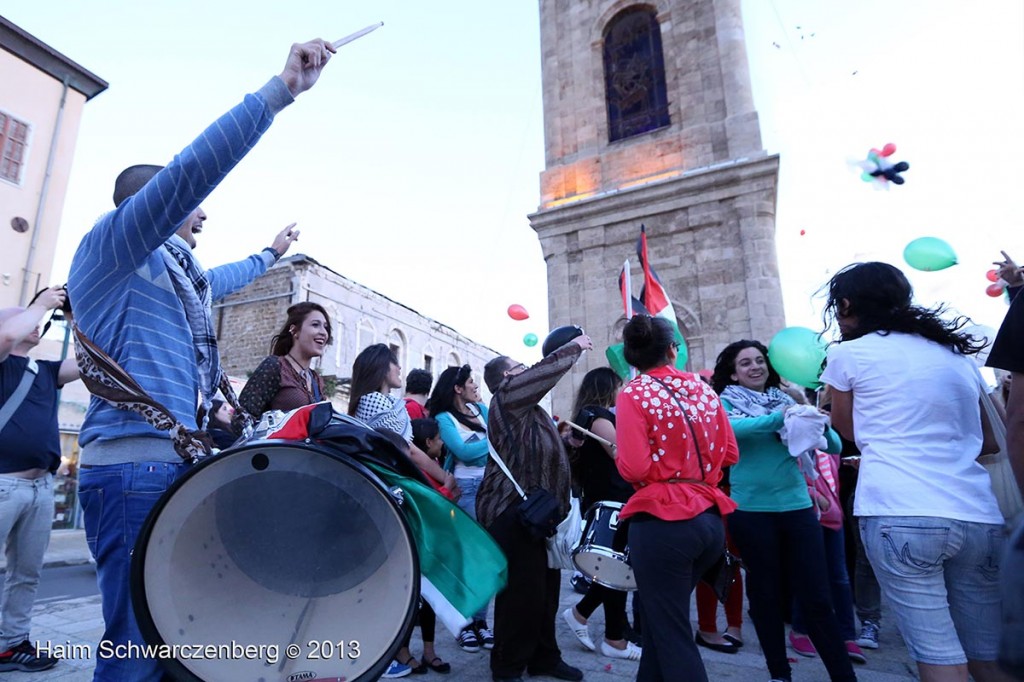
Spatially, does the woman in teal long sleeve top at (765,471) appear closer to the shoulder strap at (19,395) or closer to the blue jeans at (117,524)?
the blue jeans at (117,524)

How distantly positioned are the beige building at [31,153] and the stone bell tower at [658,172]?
12.4 meters

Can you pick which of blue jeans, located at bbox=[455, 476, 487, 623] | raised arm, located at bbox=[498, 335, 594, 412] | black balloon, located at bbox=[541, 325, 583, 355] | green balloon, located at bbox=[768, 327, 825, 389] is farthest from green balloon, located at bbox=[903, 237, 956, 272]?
blue jeans, located at bbox=[455, 476, 487, 623]

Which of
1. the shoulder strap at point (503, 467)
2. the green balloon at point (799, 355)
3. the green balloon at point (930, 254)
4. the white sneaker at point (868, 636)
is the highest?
the green balloon at point (930, 254)

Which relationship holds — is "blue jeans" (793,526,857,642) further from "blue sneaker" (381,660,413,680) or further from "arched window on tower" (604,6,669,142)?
"arched window on tower" (604,6,669,142)

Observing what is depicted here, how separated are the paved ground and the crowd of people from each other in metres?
0.12

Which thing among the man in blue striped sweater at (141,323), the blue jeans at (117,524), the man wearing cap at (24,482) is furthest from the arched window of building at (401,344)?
the blue jeans at (117,524)

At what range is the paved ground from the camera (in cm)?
321

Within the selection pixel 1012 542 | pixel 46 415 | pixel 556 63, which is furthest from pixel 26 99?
pixel 1012 542

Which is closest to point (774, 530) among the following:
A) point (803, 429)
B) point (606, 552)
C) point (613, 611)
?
point (803, 429)

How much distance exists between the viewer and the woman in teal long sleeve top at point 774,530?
288 centimetres

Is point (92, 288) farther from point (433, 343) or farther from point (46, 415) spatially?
point (433, 343)

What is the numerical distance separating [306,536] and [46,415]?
11.3 ft

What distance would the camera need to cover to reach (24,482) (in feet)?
11.1

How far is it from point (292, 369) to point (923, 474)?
2766mm
